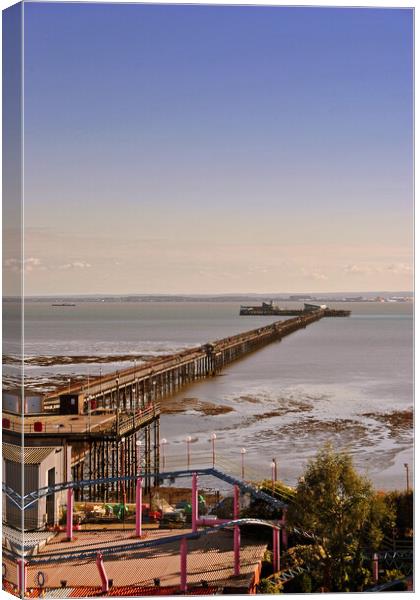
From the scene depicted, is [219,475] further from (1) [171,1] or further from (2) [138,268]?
(1) [171,1]

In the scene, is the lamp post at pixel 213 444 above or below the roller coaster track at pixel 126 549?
above

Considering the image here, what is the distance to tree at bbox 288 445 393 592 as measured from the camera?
17281 mm

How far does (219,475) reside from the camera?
1791 cm

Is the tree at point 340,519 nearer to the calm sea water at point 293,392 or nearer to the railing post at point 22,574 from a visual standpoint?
the calm sea water at point 293,392

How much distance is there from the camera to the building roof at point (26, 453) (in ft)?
55.8

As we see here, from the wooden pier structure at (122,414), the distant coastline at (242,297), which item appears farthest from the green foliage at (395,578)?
the distant coastline at (242,297)

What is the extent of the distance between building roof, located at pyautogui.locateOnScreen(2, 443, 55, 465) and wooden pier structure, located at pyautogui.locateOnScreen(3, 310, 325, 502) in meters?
0.08

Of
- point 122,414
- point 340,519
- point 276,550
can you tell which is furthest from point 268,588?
point 122,414

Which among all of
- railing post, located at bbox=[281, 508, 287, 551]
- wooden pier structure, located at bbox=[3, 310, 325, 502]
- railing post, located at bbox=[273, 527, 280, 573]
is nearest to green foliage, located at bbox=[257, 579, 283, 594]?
railing post, located at bbox=[273, 527, 280, 573]

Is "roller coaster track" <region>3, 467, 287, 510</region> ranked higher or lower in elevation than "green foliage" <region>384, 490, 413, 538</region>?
higher

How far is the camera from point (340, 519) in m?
17.3

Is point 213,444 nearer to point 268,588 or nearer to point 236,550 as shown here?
point 236,550

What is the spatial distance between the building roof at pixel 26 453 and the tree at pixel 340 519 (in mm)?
2942

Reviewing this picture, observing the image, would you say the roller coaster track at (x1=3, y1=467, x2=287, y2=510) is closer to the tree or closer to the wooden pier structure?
the wooden pier structure
